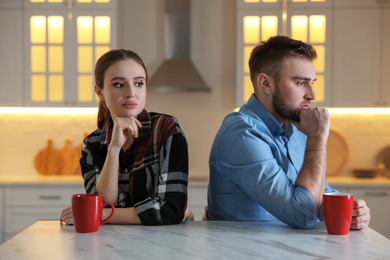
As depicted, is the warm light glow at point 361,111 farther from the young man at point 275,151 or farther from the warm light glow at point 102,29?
the young man at point 275,151

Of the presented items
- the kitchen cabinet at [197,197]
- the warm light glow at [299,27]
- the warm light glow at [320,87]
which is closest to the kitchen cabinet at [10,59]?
the kitchen cabinet at [197,197]

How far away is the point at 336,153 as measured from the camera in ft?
13.2

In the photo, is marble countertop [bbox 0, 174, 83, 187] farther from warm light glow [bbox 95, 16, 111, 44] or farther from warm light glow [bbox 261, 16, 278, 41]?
warm light glow [bbox 261, 16, 278, 41]

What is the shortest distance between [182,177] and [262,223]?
316 mm

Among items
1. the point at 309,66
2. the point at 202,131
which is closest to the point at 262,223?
the point at 309,66

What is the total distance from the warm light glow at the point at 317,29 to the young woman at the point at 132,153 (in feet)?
7.70

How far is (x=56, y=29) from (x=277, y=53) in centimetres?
254

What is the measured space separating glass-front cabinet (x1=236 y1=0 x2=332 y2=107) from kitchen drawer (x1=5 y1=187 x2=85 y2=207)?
1.53 m

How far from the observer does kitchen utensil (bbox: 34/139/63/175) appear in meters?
4.04

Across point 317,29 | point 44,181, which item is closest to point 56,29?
point 44,181

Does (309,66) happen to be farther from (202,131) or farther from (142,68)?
(202,131)

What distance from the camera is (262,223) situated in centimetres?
153

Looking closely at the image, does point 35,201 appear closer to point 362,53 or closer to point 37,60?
point 37,60

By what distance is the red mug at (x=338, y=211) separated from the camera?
1.33 m
